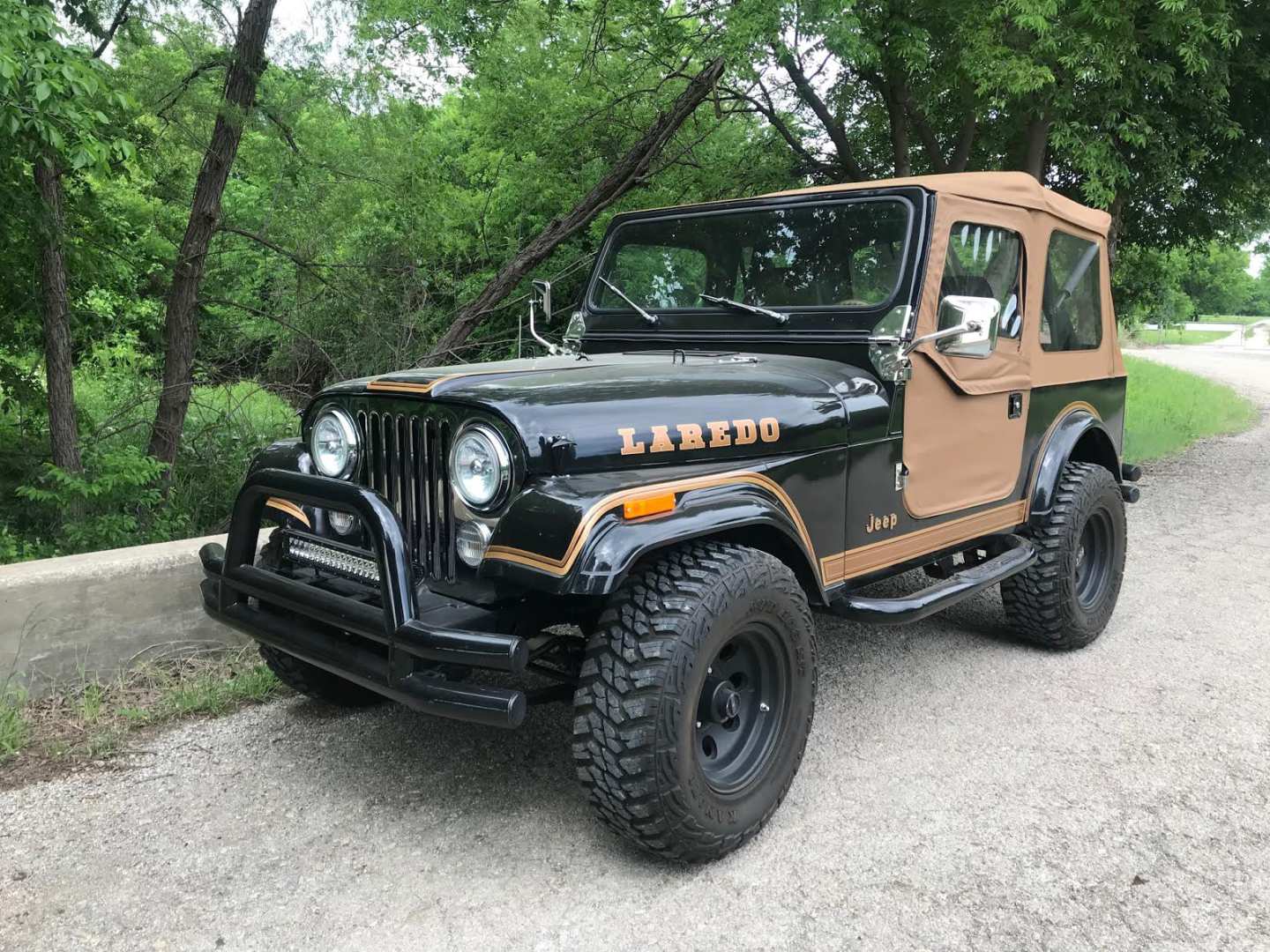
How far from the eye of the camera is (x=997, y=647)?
176 inches

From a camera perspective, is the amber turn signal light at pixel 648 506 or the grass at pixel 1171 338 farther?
the grass at pixel 1171 338

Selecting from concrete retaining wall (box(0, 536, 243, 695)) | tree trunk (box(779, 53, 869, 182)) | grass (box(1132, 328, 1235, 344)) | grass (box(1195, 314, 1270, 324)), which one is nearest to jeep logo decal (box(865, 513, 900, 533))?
concrete retaining wall (box(0, 536, 243, 695))

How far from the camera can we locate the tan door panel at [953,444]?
11.5 feet

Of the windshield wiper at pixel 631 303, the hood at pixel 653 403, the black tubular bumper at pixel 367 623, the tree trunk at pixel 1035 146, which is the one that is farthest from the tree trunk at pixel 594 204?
the black tubular bumper at pixel 367 623

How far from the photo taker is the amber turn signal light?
7.95ft

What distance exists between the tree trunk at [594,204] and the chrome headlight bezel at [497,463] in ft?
17.1

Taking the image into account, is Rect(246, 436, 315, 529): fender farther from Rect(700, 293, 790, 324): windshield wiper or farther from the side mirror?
the side mirror

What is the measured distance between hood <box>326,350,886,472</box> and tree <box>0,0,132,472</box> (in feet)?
6.07

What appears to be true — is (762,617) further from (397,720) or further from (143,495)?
(143,495)

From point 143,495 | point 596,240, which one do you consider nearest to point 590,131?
point 596,240

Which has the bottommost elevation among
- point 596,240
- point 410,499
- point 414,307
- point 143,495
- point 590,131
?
point 143,495

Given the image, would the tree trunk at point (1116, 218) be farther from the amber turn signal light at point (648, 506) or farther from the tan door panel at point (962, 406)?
the amber turn signal light at point (648, 506)

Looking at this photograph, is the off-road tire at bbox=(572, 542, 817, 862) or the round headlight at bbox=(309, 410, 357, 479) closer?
the off-road tire at bbox=(572, 542, 817, 862)

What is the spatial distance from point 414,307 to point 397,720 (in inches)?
232
